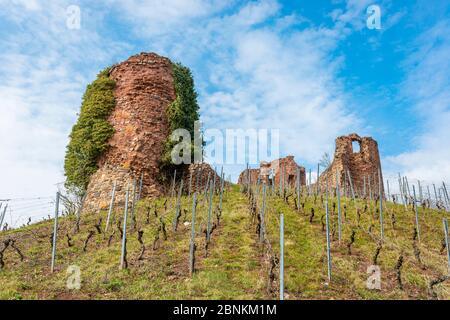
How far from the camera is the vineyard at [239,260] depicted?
7184 mm

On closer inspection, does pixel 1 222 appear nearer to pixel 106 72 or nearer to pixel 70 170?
pixel 70 170

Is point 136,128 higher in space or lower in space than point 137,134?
higher

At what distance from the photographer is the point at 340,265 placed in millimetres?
8742

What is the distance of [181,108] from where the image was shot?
20.3 m

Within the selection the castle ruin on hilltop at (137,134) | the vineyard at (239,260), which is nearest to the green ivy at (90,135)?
the castle ruin on hilltop at (137,134)

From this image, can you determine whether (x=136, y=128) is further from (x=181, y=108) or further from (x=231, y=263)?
(x=231, y=263)

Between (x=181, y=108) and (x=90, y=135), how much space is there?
194 inches

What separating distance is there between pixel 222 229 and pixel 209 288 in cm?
500

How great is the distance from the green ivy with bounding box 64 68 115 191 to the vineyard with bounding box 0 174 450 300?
5126mm

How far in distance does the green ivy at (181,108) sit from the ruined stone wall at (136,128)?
306 mm

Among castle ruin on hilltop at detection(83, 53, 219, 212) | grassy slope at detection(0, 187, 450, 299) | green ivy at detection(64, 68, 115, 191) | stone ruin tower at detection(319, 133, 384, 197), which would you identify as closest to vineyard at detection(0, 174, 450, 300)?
grassy slope at detection(0, 187, 450, 299)

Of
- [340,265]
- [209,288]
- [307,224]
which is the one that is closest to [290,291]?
[209,288]

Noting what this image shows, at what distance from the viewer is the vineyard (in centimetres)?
718

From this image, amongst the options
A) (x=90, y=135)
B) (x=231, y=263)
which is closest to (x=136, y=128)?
(x=90, y=135)
